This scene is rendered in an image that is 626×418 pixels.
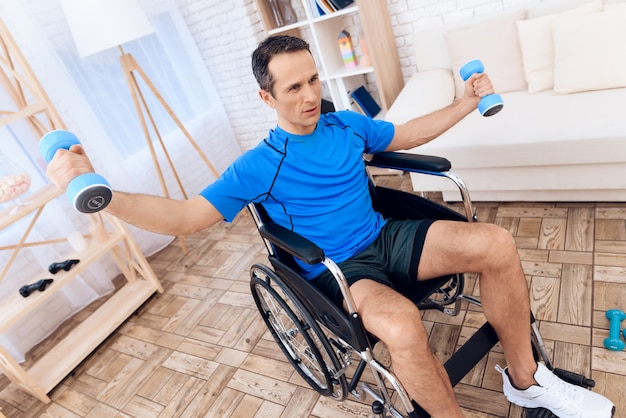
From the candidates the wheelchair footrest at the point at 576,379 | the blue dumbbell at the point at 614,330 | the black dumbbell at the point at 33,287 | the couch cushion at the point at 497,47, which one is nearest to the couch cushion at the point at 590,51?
the couch cushion at the point at 497,47

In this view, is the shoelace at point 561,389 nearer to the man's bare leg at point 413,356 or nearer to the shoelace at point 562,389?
the shoelace at point 562,389

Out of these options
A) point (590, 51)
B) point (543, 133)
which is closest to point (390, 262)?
point (543, 133)

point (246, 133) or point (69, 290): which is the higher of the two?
point (246, 133)

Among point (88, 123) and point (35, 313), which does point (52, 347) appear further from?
point (88, 123)

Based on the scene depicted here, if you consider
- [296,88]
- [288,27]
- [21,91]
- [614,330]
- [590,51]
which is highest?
[21,91]

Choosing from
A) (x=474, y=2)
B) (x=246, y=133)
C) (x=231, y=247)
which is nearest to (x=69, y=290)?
(x=231, y=247)

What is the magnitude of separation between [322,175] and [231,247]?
1.39m

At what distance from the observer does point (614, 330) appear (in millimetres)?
1295

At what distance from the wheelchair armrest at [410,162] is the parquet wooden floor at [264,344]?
0.66m

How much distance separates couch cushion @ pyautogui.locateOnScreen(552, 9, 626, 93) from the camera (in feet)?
5.40

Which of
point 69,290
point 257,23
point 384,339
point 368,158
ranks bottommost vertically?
point 69,290

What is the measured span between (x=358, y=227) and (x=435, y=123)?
440 millimetres

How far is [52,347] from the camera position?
2.06 m

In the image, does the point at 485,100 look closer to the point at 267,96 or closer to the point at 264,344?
the point at 267,96
